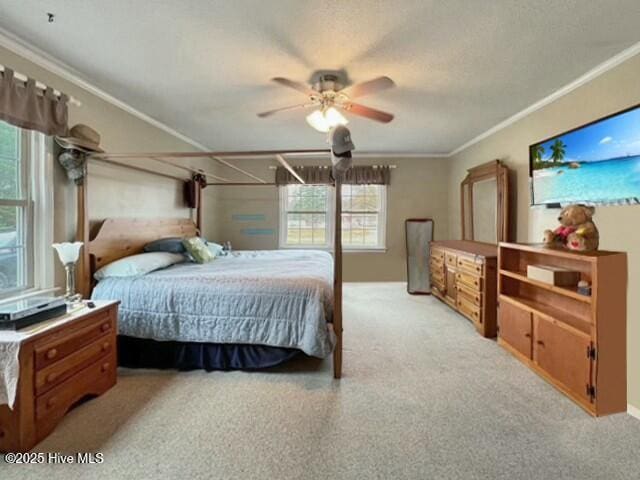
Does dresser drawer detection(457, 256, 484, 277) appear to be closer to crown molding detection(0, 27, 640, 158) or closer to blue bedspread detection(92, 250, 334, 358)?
crown molding detection(0, 27, 640, 158)

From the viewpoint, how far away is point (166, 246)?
12.0 feet

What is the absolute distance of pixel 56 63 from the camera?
2.51 metres

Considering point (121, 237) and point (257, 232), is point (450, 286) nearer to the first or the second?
point (257, 232)

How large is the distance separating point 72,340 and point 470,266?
12.4ft

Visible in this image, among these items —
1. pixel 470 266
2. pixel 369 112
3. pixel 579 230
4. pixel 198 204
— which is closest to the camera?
pixel 579 230

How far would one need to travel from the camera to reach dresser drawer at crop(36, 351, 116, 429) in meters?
1.84

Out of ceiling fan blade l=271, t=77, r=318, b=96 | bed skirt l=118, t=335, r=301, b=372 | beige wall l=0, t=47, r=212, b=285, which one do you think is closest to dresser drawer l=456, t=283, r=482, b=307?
bed skirt l=118, t=335, r=301, b=372

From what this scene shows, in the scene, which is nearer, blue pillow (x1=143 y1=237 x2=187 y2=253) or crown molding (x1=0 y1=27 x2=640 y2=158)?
crown molding (x1=0 y1=27 x2=640 y2=158)

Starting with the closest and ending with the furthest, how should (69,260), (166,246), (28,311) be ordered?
(28,311) < (69,260) < (166,246)

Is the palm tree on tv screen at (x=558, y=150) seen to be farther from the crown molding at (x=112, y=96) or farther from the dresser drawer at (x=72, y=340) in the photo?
the dresser drawer at (x=72, y=340)

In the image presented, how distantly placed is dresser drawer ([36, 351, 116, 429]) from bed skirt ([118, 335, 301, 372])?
326 millimetres

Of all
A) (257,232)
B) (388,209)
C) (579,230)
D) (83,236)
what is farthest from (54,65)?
(388,209)

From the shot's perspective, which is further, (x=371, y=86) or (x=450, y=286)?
(x=450, y=286)

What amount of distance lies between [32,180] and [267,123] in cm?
236
